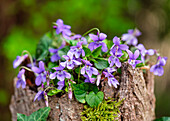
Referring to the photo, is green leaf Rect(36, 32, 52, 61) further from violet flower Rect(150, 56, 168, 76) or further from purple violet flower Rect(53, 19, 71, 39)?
violet flower Rect(150, 56, 168, 76)

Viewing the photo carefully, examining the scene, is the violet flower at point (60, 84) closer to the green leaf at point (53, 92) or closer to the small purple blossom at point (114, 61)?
the green leaf at point (53, 92)

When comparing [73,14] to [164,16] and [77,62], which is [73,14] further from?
[77,62]

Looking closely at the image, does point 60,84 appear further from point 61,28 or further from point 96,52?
point 61,28

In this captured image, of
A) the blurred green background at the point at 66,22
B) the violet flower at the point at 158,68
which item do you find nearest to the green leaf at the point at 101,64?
the violet flower at the point at 158,68

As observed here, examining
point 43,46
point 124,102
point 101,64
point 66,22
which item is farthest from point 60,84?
point 66,22

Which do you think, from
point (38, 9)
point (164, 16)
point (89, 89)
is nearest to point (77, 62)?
point (89, 89)
